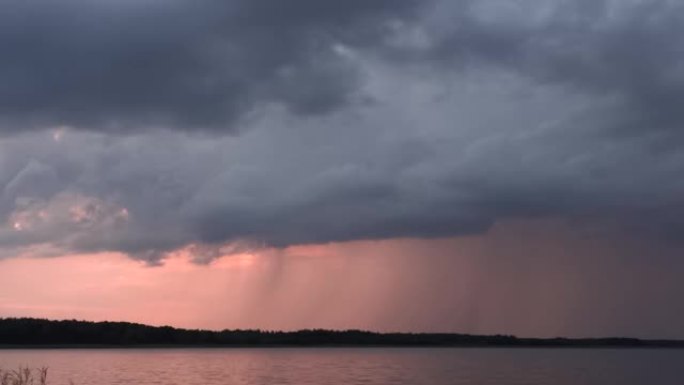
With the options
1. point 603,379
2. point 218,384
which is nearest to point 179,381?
point 218,384

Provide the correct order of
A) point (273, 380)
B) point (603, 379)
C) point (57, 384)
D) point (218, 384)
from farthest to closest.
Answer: point (603, 379) → point (273, 380) → point (218, 384) → point (57, 384)

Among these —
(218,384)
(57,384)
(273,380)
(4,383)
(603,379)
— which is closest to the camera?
(4,383)

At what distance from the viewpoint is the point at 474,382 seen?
89188 mm

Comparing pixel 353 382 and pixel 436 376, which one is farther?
pixel 436 376

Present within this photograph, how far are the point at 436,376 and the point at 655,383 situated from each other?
25.1 m

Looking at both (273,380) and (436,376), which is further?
(436,376)

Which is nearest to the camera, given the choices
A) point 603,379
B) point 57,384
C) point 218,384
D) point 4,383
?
point 4,383

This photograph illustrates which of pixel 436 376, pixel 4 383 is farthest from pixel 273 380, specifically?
pixel 4 383

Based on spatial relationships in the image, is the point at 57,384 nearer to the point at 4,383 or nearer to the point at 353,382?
the point at 353,382

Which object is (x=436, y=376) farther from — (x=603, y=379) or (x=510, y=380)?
(x=603, y=379)

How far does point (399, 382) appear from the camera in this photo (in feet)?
293

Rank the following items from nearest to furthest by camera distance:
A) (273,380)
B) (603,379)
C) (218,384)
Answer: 1. (218,384)
2. (273,380)
3. (603,379)

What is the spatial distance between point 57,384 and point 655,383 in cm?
6473

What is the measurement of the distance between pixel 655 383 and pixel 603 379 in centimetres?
715
